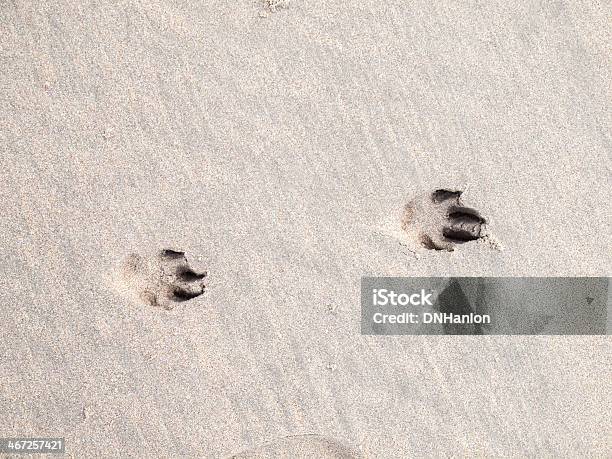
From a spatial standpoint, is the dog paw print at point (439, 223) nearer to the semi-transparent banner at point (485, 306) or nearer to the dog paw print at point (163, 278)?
the semi-transparent banner at point (485, 306)

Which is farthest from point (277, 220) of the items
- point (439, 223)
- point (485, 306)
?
point (485, 306)

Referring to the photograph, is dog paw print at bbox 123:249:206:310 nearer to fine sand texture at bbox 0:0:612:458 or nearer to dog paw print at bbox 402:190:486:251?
fine sand texture at bbox 0:0:612:458

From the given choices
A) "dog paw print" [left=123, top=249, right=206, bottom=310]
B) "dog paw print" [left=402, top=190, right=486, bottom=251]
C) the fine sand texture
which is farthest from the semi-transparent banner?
"dog paw print" [left=123, top=249, right=206, bottom=310]

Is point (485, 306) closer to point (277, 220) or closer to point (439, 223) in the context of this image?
point (439, 223)

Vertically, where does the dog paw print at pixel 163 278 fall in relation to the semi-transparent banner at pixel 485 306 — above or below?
above

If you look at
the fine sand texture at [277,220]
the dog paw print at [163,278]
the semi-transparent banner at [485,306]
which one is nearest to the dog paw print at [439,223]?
the fine sand texture at [277,220]
